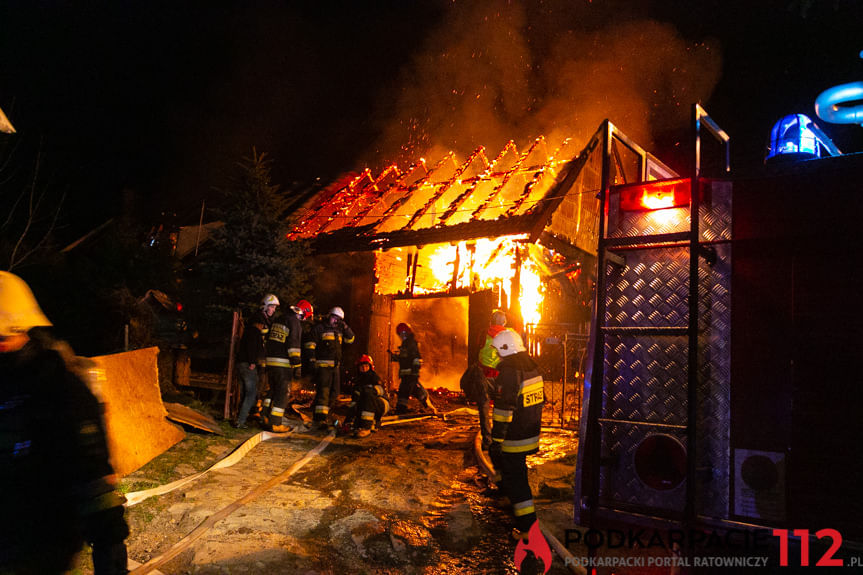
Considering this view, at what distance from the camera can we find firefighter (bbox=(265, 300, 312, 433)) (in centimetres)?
816

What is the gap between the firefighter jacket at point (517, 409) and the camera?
4492mm

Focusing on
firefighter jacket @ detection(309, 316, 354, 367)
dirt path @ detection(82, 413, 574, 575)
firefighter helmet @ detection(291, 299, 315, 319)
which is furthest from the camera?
firefighter jacket @ detection(309, 316, 354, 367)

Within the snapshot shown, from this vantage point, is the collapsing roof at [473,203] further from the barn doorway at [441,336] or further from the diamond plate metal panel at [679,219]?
the diamond plate metal panel at [679,219]

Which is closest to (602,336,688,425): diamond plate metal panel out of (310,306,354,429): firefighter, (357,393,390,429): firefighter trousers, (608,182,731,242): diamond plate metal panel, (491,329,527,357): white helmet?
(608,182,731,242): diamond plate metal panel

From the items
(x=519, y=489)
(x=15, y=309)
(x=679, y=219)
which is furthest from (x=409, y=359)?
(x=15, y=309)

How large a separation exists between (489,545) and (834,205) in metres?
3.67

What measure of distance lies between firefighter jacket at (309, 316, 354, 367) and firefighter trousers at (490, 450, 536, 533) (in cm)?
561

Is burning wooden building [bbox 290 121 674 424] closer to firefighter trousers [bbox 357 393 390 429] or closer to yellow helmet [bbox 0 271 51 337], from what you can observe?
firefighter trousers [bbox 357 393 390 429]

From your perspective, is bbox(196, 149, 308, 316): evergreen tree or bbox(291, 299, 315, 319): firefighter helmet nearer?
bbox(291, 299, 315, 319): firefighter helmet

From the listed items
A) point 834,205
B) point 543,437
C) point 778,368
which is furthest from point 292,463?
point 834,205

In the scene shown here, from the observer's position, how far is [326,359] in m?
9.41

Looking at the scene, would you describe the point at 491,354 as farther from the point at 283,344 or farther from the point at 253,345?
the point at 253,345

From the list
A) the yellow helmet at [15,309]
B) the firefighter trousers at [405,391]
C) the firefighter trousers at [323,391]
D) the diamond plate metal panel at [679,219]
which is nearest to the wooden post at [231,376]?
the firefighter trousers at [323,391]
